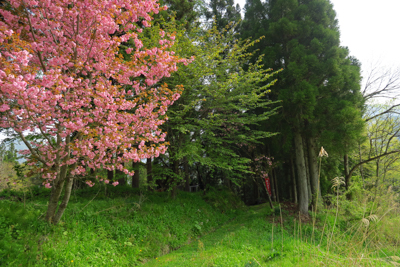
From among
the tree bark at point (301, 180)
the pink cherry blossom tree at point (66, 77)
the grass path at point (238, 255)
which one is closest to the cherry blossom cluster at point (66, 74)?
the pink cherry blossom tree at point (66, 77)

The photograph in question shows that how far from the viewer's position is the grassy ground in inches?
104

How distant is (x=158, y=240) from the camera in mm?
6098

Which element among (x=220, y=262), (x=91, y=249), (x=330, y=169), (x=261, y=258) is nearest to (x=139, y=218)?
(x=91, y=249)

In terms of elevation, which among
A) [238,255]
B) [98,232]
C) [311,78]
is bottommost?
[238,255]

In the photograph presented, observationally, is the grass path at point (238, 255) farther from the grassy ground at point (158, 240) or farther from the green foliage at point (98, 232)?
the green foliage at point (98, 232)

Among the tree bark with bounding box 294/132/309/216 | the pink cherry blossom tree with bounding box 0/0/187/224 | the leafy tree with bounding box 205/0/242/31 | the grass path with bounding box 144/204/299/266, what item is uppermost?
the leafy tree with bounding box 205/0/242/31

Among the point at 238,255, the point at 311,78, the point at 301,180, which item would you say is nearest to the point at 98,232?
the point at 238,255

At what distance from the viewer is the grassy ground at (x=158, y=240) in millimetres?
2641

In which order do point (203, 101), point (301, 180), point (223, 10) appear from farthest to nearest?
point (223, 10)
point (301, 180)
point (203, 101)

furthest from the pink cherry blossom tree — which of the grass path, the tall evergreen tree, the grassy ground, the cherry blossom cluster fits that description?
the tall evergreen tree

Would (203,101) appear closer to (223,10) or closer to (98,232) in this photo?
(98,232)

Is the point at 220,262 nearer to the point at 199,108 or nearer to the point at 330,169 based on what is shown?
the point at 199,108

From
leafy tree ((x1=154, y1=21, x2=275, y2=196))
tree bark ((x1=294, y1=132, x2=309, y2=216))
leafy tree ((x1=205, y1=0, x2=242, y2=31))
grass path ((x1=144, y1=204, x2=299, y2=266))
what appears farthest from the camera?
leafy tree ((x1=205, y1=0, x2=242, y2=31))

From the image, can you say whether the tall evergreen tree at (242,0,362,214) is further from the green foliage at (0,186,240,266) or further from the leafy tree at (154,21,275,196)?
the green foliage at (0,186,240,266)
